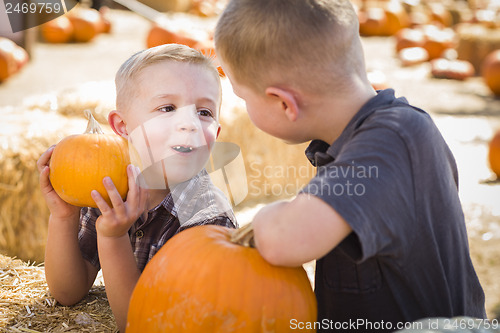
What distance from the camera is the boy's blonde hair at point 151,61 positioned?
213 cm

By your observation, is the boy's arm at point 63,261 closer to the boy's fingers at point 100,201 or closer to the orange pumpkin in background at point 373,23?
the boy's fingers at point 100,201

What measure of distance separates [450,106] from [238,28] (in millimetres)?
7157

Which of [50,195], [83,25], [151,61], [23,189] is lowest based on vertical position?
[83,25]

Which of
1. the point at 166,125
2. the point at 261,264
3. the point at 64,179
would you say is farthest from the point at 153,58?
the point at 261,264

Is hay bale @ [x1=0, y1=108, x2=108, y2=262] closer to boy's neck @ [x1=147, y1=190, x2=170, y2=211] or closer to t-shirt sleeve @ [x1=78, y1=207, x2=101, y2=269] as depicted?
t-shirt sleeve @ [x1=78, y1=207, x2=101, y2=269]

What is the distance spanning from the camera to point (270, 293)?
1495 millimetres

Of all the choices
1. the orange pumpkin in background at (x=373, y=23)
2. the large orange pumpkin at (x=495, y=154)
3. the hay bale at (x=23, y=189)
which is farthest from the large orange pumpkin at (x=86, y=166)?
the orange pumpkin in background at (x=373, y=23)

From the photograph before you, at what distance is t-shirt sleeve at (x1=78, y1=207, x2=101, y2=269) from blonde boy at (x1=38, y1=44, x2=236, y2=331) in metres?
0.03

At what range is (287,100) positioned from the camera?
1.51m

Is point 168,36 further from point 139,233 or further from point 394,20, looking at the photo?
point 394,20

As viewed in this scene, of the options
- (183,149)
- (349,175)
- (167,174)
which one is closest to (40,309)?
(167,174)

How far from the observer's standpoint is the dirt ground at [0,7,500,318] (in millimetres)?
4250

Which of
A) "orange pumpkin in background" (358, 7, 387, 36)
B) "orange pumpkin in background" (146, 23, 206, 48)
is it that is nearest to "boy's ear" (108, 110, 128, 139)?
"orange pumpkin in background" (146, 23, 206, 48)

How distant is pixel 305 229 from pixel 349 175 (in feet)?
0.57
